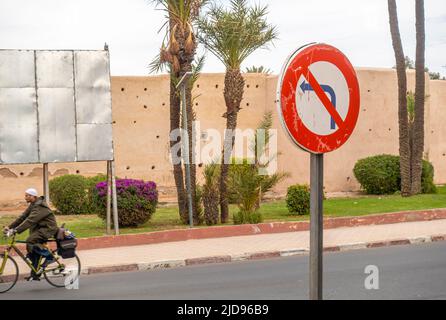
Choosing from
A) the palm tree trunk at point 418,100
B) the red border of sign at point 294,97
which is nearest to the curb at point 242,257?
the palm tree trunk at point 418,100

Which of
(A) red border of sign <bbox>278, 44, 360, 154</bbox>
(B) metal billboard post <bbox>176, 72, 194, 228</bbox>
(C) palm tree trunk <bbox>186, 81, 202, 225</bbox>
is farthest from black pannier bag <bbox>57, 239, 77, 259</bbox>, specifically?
(A) red border of sign <bbox>278, 44, 360, 154</bbox>

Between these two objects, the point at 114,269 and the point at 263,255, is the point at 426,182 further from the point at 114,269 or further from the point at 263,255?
the point at 114,269

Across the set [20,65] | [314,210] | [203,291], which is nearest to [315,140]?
[314,210]

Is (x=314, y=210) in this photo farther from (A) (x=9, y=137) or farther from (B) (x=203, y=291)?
(A) (x=9, y=137)

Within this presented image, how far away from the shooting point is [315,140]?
13.1 ft

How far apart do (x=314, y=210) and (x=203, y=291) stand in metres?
7.31

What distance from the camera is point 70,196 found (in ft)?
79.5

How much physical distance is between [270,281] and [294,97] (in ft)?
27.2

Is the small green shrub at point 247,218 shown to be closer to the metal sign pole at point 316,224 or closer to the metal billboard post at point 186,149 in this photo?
the metal billboard post at point 186,149

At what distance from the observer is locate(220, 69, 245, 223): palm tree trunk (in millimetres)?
19984

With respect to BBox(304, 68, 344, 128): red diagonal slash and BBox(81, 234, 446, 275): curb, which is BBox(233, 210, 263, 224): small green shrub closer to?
BBox(81, 234, 446, 275): curb

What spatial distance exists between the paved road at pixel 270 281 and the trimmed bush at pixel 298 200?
6.66 meters
